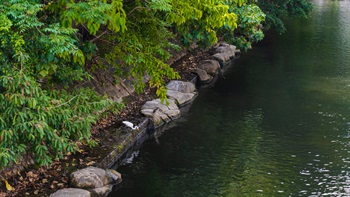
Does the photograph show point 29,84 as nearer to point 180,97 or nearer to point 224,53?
point 180,97

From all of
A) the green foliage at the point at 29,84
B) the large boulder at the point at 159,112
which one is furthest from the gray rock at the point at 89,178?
the large boulder at the point at 159,112

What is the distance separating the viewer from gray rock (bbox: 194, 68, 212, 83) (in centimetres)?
2471

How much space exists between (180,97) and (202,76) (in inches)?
146

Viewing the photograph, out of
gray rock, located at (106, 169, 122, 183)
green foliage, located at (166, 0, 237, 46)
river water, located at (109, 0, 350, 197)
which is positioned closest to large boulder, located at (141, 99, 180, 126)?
river water, located at (109, 0, 350, 197)

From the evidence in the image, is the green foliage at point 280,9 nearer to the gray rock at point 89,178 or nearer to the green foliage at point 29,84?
the gray rock at point 89,178

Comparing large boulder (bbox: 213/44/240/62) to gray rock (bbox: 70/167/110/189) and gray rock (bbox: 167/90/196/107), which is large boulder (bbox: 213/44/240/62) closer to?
gray rock (bbox: 167/90/196/107)

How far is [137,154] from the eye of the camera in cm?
1628

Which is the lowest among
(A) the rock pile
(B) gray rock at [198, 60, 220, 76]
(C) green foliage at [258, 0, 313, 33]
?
(B) gray rock at [198, 60, 220, 76]

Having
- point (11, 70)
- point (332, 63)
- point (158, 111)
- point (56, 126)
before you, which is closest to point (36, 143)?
point (56, 126)

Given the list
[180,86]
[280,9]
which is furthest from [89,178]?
[280,9]

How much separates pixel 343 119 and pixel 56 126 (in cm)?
1078

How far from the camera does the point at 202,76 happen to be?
81.3ft

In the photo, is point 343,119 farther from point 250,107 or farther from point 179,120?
point 179,120

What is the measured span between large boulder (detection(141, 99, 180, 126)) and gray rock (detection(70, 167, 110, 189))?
16.2 feet
